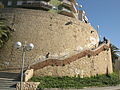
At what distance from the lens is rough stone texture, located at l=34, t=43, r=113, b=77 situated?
18297 millimetres

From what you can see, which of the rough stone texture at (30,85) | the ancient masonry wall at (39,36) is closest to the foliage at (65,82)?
the rough stone texture at (30,85)

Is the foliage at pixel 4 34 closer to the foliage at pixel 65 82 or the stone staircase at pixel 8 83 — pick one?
the stone staircase at pixel 8 83

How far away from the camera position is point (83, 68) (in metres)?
20.4

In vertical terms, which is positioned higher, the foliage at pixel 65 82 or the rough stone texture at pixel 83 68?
the rough stone texture at pixel 83 68

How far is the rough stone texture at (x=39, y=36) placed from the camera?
21.1 meters

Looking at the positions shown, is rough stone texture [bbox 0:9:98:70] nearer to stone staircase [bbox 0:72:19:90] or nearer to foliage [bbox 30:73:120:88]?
stone staircase [bbox 0:72:19:90]

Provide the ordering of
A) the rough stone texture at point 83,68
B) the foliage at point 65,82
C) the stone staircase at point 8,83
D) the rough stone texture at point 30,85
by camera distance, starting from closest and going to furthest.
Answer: the stone staircase at point 8,83, the rough stone texture at point 30,85, the foliage at point 65,82, the rough stone texture at point 83,68

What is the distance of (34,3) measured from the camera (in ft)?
99.4

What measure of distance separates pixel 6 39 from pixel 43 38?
14.9 ft

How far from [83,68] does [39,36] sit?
Answer: 6.78 m

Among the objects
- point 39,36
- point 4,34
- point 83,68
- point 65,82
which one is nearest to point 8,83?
point 65,82

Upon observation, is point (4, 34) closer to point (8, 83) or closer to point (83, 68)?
point (8, 83)

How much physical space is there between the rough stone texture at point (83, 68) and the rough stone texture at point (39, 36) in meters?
1.06

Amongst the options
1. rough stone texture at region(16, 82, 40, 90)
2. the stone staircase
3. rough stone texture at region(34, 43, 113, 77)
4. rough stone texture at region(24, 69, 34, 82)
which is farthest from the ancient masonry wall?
rough stone texture at region(16, 82, 40, 90)
